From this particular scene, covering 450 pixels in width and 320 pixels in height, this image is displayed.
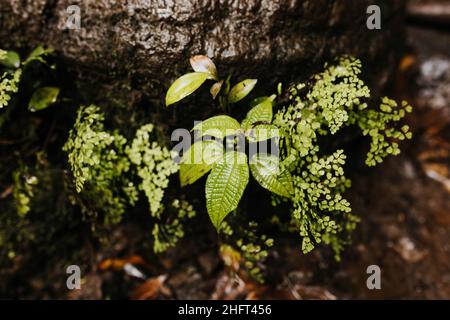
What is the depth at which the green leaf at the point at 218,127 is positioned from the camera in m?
2.22

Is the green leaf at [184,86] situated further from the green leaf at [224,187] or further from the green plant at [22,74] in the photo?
the green plant at [22,74]

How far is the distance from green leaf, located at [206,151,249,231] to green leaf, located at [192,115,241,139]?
0.56 feet

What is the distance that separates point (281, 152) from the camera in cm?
232

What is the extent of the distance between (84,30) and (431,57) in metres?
3.91

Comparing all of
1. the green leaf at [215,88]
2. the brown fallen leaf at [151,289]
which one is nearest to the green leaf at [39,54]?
the green leaf at [215,88]

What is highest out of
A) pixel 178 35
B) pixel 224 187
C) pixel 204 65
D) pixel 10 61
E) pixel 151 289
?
pixel 178 35

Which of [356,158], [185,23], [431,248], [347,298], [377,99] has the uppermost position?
[185,23]

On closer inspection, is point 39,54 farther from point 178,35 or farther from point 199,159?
point 199,159

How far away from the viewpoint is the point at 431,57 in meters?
4.45

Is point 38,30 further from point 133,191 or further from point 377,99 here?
point 377,99

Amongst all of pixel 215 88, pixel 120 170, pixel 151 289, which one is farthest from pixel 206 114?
pixel 151 289

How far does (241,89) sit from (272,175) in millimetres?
588

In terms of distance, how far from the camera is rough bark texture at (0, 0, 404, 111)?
2396 mm

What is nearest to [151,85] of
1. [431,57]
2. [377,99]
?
[377,99]
